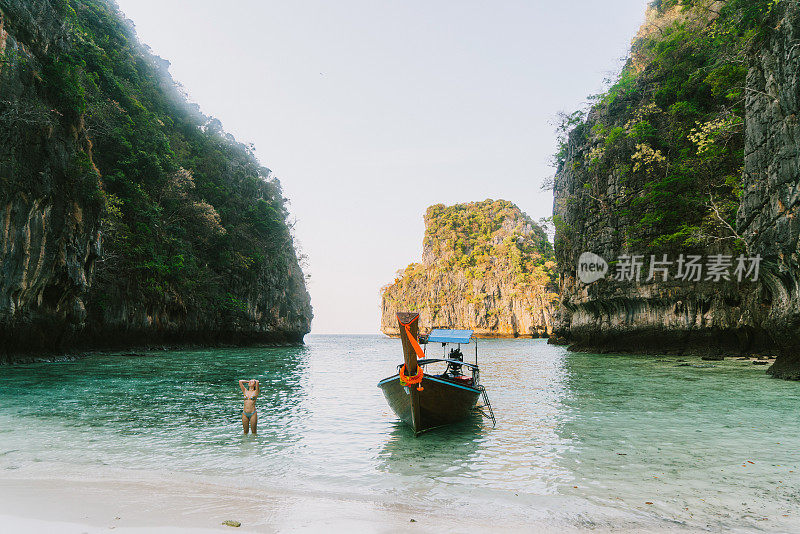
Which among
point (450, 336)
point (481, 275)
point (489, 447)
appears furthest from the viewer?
point (481, 275)

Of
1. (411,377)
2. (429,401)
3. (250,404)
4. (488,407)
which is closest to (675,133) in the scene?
(488,407)

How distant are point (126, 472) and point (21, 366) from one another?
59.0 ft

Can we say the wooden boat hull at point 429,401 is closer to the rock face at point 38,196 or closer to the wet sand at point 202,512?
the wet sand at point 202,512

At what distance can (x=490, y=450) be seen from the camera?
7.65 m

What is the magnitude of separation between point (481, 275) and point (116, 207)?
8518cm

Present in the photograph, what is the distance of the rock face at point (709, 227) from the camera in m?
14.1

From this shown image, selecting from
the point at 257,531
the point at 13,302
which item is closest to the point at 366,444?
the point at 257,531

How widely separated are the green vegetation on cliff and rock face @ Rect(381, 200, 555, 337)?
173 ft

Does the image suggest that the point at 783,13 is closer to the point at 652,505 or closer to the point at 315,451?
the point at 652,505

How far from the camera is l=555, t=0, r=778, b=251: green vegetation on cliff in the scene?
22.6m

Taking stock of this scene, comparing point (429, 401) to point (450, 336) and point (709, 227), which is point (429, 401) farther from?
point (709, 227)

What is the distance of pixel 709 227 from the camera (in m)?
24.0

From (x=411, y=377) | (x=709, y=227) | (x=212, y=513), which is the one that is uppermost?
(x=709, y=227)

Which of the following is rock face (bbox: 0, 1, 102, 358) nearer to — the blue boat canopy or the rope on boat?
the blue boat canopy
